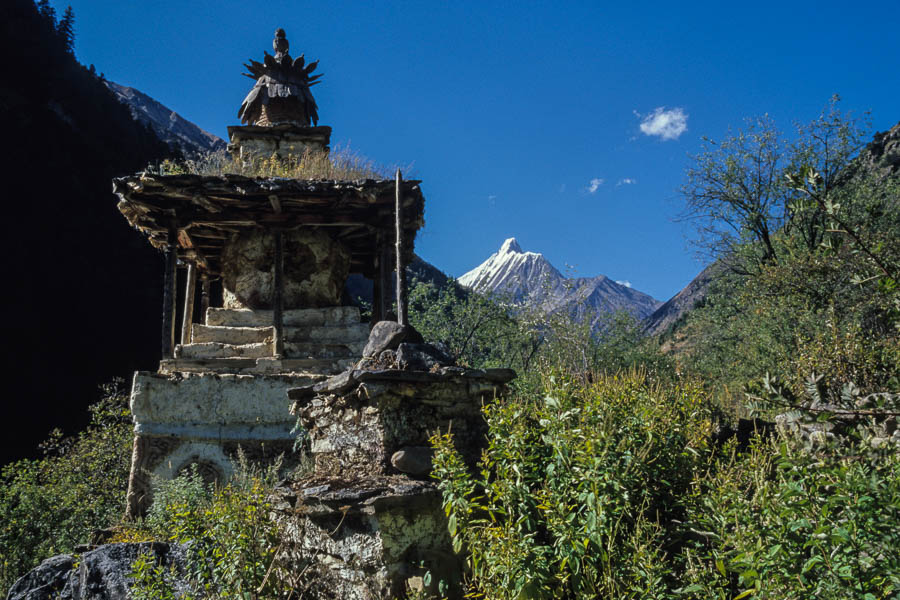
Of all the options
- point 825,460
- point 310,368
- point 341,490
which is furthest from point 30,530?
point 825,460

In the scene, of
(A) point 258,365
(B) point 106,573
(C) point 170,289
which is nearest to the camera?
(B) point 106,573

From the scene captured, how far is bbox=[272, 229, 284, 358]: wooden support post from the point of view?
34.8ft

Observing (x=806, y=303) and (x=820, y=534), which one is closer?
(x=820, y=534)

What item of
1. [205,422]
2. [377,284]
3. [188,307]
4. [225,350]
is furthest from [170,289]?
[377,284]

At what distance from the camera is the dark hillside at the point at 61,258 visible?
1356 inches

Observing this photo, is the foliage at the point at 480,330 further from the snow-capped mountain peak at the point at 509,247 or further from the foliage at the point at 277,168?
the snow-capped mountain peak at the point at 509,247

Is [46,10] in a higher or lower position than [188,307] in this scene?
higher

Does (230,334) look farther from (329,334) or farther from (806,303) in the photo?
(806,303)

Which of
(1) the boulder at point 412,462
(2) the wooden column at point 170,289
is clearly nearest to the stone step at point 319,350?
(2) the wooden column at point 170,289

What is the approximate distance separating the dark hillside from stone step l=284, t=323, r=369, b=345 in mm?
24730

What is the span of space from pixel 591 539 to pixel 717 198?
2120cm

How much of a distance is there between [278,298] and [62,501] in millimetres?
4831

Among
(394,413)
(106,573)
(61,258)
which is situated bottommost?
(106,573)

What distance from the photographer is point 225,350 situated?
10.7 metres
